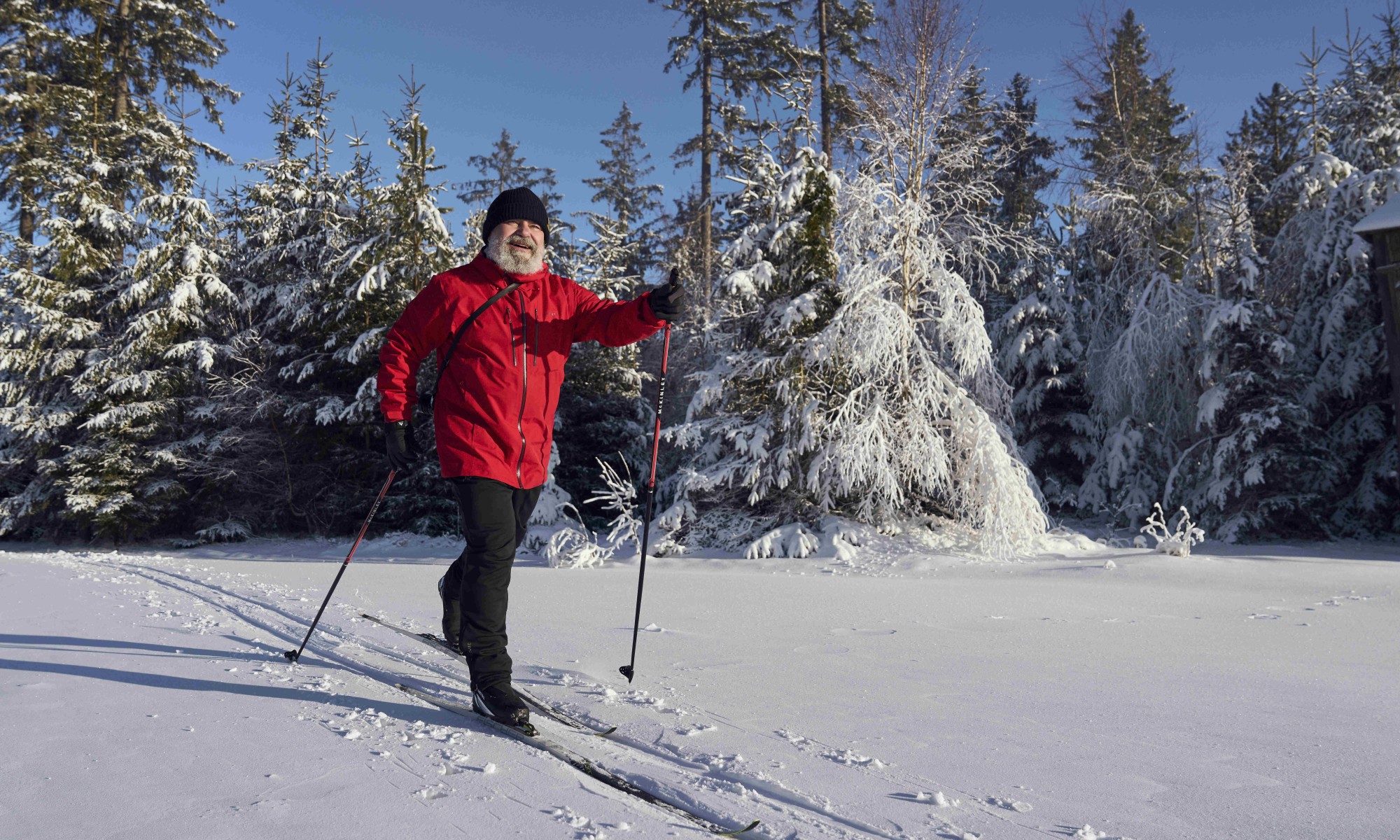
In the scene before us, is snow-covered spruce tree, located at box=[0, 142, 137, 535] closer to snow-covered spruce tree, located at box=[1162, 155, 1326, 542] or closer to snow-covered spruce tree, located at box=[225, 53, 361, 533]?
snow-covered spruce tree, located at box=[225, 53, 361, 533]

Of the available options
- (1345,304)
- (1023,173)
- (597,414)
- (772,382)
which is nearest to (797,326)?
(772,382)

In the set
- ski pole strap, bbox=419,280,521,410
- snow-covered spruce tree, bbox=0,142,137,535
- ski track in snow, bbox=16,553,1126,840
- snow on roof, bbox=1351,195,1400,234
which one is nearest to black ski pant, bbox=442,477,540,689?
ski track in snow, bbox=16,553,1126,840

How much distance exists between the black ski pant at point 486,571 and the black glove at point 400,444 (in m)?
0.46

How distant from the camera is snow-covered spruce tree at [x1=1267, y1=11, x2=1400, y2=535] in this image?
1216 centimetres

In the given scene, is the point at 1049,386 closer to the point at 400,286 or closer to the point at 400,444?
the point at 400,286

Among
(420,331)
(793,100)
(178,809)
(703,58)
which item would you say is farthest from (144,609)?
(703,58)

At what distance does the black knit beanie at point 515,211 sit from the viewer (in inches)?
120

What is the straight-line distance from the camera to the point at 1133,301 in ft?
47.9

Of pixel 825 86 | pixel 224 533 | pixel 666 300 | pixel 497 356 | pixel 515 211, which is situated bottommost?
pixel 224 533

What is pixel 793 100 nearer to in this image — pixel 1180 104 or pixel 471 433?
pixel 471 433

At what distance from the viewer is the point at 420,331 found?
3.02m

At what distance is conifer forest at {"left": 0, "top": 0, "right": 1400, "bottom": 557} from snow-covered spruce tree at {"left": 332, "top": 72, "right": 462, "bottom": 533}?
2.9 inches

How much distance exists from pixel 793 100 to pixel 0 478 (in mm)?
17201

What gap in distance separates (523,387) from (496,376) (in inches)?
4.2
